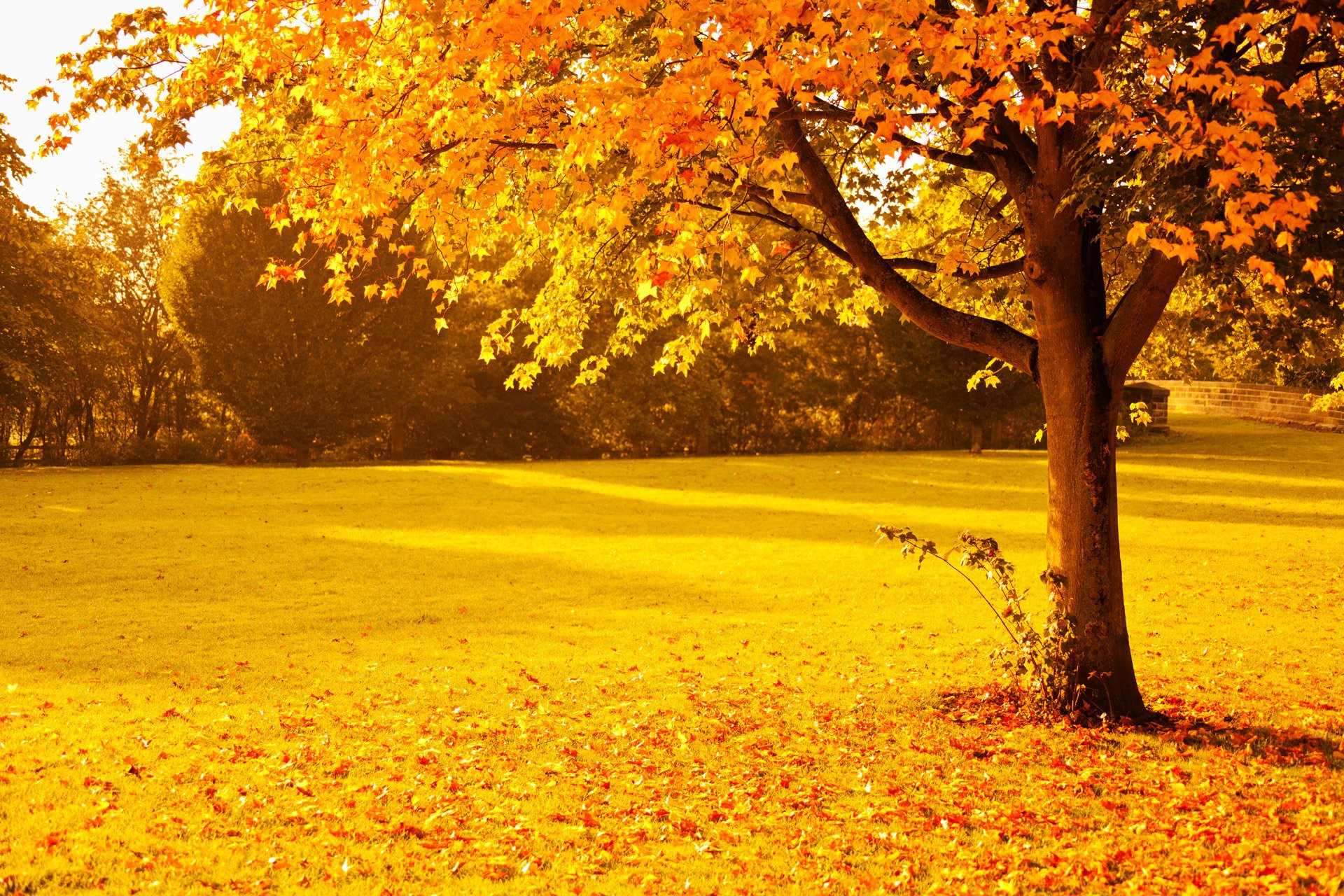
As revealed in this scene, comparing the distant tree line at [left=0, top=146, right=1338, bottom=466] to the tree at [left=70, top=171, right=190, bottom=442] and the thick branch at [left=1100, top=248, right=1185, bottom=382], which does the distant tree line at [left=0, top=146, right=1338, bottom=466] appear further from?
the thick branch at [left=1100, top=248, right=1185, bottom=382]

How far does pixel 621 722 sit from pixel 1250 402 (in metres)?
52.8

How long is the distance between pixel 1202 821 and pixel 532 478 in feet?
91.2

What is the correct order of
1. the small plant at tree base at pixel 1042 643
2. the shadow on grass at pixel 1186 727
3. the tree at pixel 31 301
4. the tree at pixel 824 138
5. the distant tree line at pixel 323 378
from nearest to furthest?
the tree at pixel 824 138, the shadow on grass at pixel 1186 727, the small plant at tree base at pixel 1042 643, the tree at pixel 31 301, the distant tree line at pixel 323 378

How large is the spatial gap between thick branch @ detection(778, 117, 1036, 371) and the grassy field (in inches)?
121

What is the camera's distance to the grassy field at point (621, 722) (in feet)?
18.7

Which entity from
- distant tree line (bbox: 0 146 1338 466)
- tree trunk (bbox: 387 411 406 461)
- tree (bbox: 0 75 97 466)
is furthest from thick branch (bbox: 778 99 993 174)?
tree trunk (bbox: 387 411 406 461)

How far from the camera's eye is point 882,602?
587 inches

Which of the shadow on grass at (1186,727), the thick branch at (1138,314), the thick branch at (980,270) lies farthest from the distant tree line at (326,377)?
the thick branch at (1138,314)

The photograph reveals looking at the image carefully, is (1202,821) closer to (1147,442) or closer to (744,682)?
(744,682)

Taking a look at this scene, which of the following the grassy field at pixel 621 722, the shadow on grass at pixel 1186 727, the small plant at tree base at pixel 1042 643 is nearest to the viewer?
the grassy field at pixel 621 722

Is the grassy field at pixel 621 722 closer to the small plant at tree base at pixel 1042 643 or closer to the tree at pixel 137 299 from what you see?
the small plant at tree base at pixel 1042 643

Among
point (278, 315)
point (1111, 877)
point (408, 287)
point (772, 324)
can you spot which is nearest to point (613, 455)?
point (408, 287)

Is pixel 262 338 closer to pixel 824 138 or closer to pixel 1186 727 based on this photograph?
pixel 824 138

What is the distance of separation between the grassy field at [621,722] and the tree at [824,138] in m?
1.97
